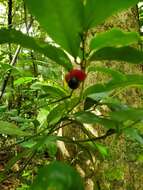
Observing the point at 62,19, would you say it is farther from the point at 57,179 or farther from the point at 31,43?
the point at 57,179

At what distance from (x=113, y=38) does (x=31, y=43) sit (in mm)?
126

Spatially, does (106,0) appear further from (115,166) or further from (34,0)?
(115,166)

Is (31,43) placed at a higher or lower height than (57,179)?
higher

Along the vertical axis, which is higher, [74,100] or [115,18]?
[115,18]

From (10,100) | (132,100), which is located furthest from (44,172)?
(10,100)

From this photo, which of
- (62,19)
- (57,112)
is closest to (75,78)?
(62,19)

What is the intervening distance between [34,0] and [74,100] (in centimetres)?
21

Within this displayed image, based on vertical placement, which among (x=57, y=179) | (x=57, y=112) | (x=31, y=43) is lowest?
(x=57, y=179)

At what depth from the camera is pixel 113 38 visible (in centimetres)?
63

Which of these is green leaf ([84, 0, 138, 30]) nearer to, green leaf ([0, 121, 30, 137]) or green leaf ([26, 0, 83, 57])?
green leaf ([26, 0, 83, 57])

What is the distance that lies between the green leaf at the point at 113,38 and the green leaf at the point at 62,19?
36 mm

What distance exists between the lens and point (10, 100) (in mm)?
2770

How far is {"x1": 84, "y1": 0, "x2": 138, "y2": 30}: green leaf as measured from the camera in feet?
1.92

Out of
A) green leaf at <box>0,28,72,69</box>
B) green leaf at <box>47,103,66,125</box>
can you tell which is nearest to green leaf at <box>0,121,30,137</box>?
green leaf at <box>47,103,66,125</box>
